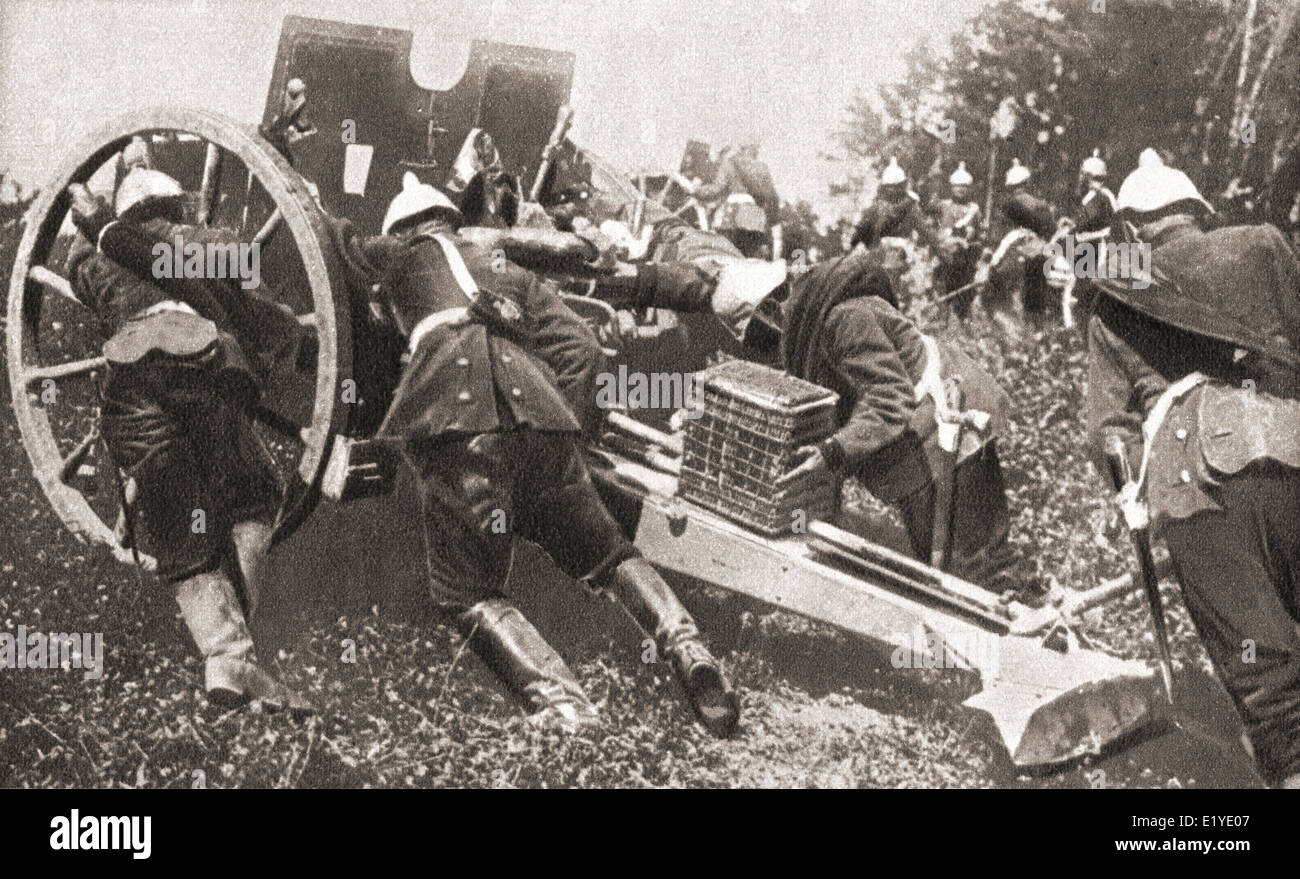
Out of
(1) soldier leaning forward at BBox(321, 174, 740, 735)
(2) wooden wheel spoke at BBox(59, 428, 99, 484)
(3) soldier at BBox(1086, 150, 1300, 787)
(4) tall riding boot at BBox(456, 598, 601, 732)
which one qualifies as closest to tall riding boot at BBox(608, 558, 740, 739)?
(1) soldier leaning forward at BBox(321, 174, 740, 735)

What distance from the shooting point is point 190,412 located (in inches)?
167

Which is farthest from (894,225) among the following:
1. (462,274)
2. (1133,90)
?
(462,274)

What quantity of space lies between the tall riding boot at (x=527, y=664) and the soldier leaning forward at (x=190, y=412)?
55cm

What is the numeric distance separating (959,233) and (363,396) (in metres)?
1.89

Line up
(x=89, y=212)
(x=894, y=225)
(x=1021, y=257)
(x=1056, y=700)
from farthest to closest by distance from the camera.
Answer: (x=1021, y=257) → (x=894, y=225) → (x=89, y=212) → (x=1056, y=700)

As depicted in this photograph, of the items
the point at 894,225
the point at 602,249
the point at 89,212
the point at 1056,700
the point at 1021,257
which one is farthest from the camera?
the point at 1021,257

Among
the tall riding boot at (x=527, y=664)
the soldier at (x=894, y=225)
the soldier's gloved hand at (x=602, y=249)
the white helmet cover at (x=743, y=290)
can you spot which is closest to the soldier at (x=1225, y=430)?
the soldier at (x=894, y=225)

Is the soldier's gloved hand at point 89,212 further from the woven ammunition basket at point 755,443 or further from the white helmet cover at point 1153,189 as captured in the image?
the white helmet cover at point 1153,189

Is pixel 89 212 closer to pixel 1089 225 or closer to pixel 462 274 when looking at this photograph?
pixel 462 274

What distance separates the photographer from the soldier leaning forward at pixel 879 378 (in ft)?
14.3

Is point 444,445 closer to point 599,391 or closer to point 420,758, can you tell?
point 599,391

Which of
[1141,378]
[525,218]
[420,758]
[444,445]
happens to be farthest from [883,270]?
[420,758]

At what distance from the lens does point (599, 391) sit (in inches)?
174

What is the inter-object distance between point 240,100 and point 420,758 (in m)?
2.00
